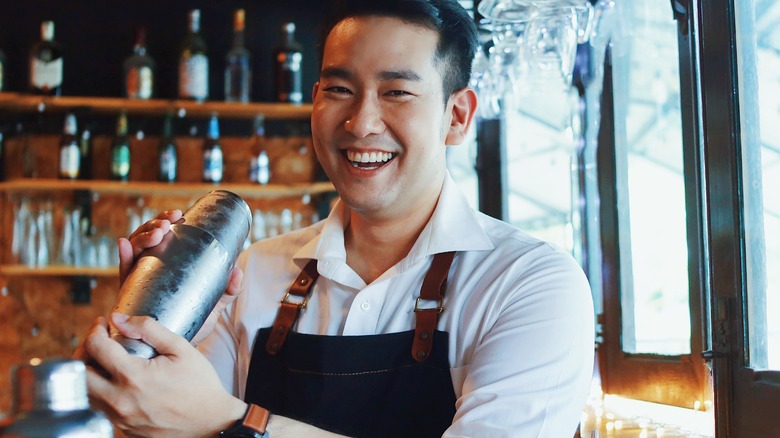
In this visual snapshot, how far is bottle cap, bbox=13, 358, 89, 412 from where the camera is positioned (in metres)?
0.56

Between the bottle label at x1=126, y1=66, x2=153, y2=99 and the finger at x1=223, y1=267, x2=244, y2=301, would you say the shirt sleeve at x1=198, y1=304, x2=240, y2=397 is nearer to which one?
the finger at x1=223, y1=267, x2=244, y2=301

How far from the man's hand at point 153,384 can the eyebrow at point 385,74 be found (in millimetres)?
647

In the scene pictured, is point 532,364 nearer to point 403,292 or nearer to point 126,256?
point 403,292

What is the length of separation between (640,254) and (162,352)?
69.6 inches

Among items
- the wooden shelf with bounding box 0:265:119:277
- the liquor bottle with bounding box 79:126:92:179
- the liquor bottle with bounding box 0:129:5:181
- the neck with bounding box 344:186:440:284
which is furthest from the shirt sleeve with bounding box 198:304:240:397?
the liquor bottle with bounding box 0:129:5:181

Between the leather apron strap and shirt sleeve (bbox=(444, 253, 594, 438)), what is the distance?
0.32 feet

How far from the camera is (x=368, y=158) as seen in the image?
1.62 meters

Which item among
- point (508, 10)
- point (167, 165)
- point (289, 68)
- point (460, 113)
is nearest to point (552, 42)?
point (508, 10)

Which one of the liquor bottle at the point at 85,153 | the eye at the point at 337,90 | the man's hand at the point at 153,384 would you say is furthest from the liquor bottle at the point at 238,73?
the man's hand at the point at 153,384

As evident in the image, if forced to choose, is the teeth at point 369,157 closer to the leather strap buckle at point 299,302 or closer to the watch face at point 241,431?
the leather strap buckle at point 299,302

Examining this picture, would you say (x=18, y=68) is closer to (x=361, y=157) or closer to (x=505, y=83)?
(x=505, y=83)

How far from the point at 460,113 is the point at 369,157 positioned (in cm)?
27

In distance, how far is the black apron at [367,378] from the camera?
1537 millimetres

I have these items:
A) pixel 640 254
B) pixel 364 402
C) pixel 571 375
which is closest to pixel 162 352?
pixel 364 402
